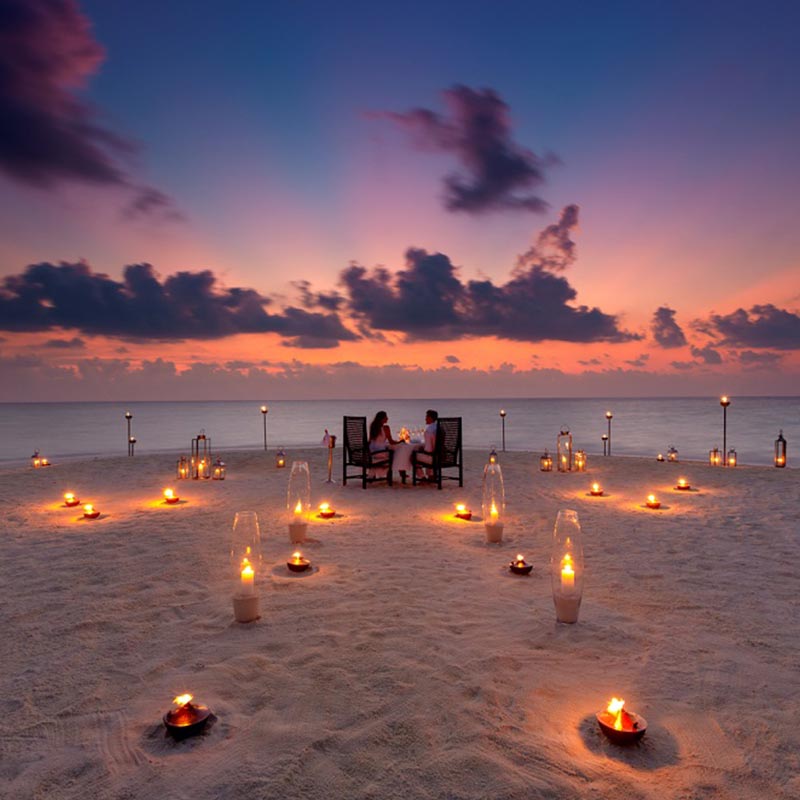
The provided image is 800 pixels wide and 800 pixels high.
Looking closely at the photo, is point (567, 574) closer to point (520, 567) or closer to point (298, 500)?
point (520, 567)

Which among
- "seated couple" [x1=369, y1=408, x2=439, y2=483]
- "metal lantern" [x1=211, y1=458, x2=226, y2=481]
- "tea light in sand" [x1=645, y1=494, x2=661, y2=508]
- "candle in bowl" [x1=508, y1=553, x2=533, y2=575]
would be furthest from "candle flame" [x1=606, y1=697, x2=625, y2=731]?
"metal lantern" [x1=211, y1=458, x2=226, y2=481]

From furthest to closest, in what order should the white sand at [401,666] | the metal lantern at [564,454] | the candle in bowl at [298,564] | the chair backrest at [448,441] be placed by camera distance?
the metal lantern at [564,454] < the chair backrest at [448,441] < the candle in bowl at [298,564] < the white sand at [401,666]

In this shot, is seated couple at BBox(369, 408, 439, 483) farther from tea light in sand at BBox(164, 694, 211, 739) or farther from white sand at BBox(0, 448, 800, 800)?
tea light in sand at BBox(164, 694, 211, 739)

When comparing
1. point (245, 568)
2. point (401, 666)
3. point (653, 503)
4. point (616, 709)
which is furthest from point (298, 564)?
point (653, 503)

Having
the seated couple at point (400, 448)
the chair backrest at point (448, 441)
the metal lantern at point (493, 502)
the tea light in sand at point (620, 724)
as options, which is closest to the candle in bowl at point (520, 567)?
the metal lantern at point (493, 502)

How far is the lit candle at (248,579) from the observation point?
12.7ft

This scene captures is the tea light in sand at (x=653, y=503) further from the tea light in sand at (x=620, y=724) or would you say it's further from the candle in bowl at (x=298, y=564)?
the tea light in sand at (x=620, y=724)

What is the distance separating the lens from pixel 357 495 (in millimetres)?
9398

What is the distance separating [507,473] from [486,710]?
9.42 metres

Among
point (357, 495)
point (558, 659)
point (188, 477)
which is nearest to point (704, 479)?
point (357, 495)

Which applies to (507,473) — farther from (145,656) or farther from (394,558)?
(145,656)

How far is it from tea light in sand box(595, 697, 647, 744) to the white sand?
65 millimetres

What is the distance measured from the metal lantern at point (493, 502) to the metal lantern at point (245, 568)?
274 centimetres

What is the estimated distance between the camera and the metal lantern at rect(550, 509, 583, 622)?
3.79 m
